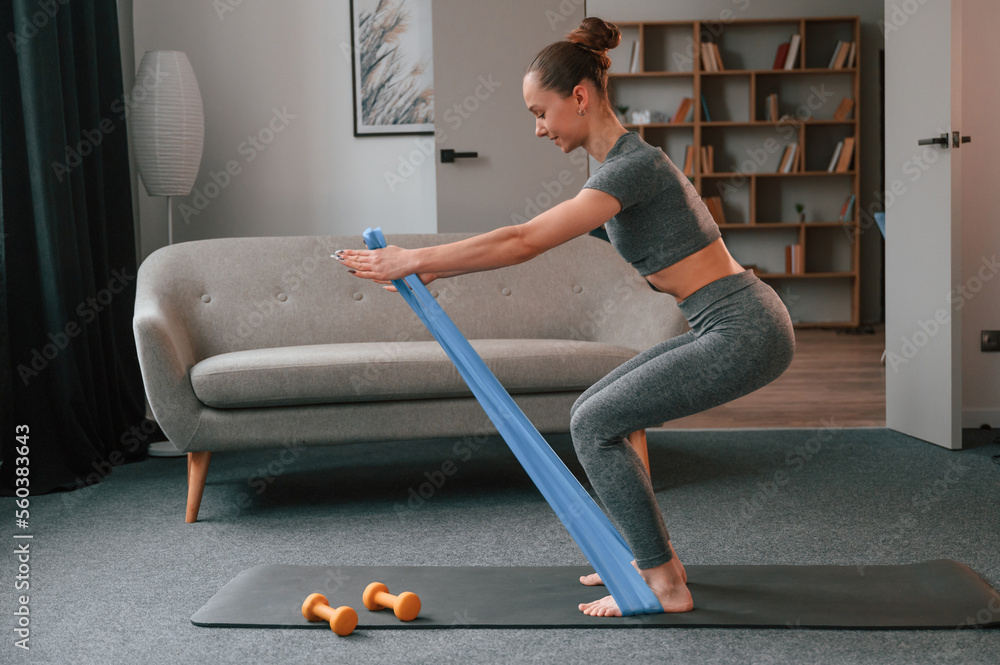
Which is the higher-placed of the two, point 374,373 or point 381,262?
point 381,262

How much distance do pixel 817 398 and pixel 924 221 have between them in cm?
121

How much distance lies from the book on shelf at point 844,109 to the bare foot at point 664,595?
20.3 ft

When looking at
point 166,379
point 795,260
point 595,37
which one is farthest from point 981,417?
point 795,260

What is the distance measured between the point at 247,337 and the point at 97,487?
26.8 inches

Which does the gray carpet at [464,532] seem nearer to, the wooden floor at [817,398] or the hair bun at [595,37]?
the wooden floor at [817,398]

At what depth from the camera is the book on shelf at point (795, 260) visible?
710 cm

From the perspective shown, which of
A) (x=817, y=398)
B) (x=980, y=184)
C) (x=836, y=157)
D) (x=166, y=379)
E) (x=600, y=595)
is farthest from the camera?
(x=836, y=157)

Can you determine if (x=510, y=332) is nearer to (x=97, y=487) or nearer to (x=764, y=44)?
(x=97, y=487)

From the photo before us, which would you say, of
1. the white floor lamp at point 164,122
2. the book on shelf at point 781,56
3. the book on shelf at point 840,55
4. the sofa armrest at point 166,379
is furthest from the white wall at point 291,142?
the book on shelf at point 840,55

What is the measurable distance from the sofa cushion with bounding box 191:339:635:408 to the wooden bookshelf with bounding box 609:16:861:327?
4.73 metres

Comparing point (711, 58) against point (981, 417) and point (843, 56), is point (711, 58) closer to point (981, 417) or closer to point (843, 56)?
point (843, 56)

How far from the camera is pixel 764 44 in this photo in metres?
7.14

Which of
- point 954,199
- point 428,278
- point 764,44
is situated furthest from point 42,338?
point 764,44

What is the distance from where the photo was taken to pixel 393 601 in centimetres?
174
